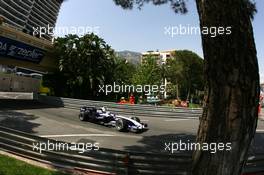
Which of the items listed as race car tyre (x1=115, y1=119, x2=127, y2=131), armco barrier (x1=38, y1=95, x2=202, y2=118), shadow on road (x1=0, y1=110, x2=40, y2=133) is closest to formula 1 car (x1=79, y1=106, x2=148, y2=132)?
race car tyre (x1=115, y1=119, x2=127, y2=131)

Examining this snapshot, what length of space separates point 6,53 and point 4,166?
774 inches

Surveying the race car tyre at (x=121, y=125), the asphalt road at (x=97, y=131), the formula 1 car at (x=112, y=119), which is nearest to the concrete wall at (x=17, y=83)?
the asphalt road at (x=97, y=131)

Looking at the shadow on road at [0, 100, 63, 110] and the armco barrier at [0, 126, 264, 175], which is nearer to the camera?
the armco barrier at [0, 126, 264, 175]

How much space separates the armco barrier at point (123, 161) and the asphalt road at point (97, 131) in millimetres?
4553

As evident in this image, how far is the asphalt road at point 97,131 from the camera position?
1520 centimetres

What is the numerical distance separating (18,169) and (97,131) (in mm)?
8762

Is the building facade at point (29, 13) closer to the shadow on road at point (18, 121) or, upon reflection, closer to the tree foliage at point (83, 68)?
the tree foliage at point (83, 68)

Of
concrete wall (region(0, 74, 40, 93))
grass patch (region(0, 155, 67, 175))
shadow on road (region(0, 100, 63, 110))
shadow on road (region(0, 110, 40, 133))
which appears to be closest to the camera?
grass patch (region(0, 155, 67, 175))

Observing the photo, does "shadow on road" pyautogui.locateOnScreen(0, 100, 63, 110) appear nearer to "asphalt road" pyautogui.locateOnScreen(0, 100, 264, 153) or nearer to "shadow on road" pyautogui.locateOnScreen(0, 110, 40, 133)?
"asphalt road" pyautogui.locateOnScreen(0, 100, 264, 153)

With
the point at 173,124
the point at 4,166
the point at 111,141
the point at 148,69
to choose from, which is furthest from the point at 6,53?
the point at 148,69

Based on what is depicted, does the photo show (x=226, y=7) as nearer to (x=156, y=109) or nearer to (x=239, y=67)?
(x=239, y=67)

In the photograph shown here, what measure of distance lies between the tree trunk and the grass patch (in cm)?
537

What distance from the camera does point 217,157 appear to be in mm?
4480

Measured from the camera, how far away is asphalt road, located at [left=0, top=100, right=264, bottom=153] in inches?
598
